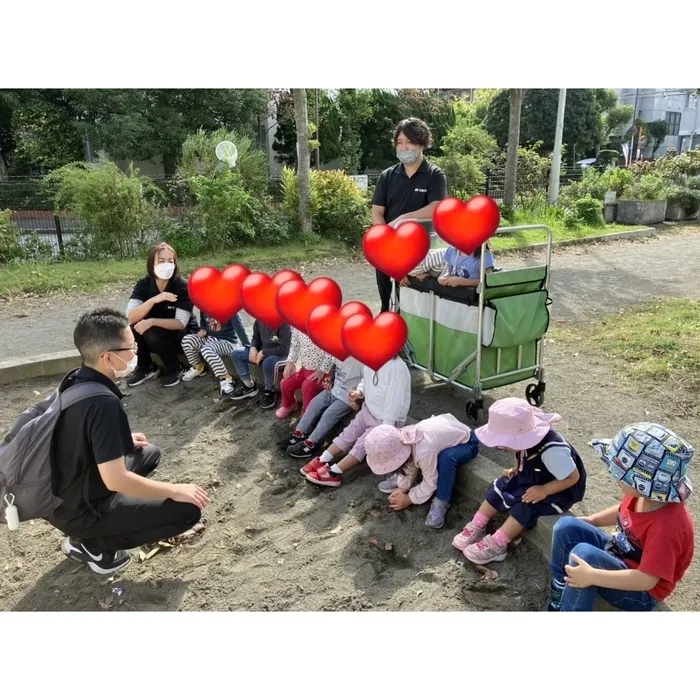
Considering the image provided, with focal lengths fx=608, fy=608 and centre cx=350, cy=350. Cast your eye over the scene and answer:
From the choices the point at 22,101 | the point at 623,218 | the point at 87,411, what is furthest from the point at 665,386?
the point at 22,101

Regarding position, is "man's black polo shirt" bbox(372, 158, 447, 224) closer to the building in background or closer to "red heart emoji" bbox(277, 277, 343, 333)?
"red heart emoji" bbox(277, 277, 343, 333)

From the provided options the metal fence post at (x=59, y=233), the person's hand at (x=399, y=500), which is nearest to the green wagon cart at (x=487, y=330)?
the person's hand at (x=399, y=500)

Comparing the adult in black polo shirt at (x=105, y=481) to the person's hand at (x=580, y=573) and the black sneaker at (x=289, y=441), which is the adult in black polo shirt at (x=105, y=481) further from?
the person's hand at (x=580, y=573)

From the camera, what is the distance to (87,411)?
2.62 meters

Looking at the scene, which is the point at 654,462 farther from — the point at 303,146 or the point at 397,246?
the point at 303,146

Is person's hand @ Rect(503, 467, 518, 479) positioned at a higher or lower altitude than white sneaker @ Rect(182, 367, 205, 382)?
higher

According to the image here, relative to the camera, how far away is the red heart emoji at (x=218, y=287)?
460cm

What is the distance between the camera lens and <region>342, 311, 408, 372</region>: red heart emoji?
11.5 ft

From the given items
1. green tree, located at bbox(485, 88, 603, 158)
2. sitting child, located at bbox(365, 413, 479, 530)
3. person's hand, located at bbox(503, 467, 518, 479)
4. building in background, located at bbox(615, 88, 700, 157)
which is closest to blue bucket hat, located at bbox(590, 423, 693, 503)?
person's hand, located at bbox(503, 467, 518, 479)

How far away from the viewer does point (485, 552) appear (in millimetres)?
2893

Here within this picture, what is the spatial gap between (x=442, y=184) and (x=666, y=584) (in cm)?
344

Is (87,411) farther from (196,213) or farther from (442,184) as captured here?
(196,213)

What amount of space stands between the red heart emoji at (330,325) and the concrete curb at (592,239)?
31.9 feet

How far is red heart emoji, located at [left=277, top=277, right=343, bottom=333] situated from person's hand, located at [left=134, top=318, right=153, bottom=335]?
1694mm
